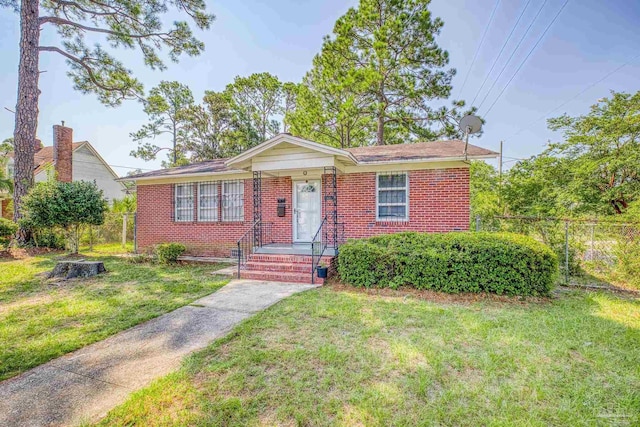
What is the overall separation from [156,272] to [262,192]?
13.5 ft

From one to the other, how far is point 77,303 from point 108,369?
3.34 m

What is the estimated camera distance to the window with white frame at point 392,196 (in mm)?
8812

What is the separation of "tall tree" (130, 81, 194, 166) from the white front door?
70.1ft

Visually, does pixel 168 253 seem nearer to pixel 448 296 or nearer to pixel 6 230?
pixel 6 230

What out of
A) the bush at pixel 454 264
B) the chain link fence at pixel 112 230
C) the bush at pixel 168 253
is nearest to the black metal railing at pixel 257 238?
the bush at pixel 168 253

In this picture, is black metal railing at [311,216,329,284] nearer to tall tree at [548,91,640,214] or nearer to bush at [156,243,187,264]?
bush at [156,243,187,264]

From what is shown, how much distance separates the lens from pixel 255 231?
9422 mm

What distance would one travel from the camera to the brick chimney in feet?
66.2

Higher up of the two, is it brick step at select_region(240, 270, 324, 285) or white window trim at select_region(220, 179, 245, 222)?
white window trim at select_region(220, 179, 245, 222)

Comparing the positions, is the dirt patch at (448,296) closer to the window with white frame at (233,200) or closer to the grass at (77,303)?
the grass at (77,303)

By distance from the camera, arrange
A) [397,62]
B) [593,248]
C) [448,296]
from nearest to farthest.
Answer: [448,296], [593,248], [397,62]

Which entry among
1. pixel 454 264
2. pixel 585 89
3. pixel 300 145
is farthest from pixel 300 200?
pixel 585 89

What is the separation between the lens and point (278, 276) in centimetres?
754

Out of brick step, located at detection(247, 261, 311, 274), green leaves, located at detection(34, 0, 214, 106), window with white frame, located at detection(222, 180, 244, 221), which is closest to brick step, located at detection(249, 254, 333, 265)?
brick step, located at detection(247, 261, 311, 274)
